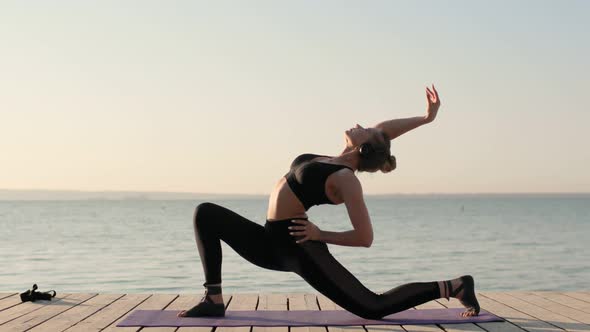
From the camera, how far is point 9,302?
18.7ft

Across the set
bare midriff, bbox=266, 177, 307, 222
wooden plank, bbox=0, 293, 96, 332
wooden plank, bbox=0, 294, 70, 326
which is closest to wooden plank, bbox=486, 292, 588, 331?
bare midriff, bbox=266, 177, 307, 222

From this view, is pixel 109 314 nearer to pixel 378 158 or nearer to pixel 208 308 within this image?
pixel 208 308

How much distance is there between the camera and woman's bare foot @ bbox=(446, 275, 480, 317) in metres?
4.66

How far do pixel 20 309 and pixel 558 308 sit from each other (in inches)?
139

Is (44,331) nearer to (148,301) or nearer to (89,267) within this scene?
(148,301)

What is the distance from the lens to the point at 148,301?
5.74 m

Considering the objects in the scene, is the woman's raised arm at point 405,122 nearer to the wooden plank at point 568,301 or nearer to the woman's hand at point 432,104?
the woman's hand at point 432,104

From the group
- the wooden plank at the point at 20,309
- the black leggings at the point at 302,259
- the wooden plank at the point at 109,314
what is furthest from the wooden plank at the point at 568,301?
the wooden plank at the point at 20,309

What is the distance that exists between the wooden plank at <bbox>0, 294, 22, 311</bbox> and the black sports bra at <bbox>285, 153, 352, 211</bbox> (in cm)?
223

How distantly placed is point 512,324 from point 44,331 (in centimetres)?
262

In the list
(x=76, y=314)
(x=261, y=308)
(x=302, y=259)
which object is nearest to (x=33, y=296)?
(x=76, y=314)

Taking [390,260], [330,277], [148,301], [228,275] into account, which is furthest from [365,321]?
[390,260]

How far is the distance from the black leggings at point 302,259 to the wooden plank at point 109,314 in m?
0.69

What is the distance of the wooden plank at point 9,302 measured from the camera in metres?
5.48
